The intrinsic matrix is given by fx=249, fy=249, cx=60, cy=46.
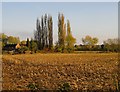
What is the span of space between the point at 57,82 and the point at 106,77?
178 centimetres

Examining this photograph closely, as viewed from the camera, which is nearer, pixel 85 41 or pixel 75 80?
pixel 75 80

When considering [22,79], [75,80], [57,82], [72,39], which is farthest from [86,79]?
[72,39]

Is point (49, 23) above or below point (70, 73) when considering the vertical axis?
above

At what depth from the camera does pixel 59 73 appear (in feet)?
30.6

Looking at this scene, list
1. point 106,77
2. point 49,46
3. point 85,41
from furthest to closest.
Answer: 1. point 85,41
2. point 49,46
3. point 106,77

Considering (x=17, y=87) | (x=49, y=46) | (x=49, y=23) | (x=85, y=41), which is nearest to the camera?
(x=17, y=87)

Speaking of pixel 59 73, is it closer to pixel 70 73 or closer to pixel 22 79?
pixel 70 73

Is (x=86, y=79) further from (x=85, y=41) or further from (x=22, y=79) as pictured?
(x=85, y=41)

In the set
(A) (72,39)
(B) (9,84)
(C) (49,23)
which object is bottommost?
(B) (9,84)

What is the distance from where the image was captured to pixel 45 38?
44500 mm

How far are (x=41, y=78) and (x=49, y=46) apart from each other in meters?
34.8

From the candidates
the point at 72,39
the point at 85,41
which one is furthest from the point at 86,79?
the point at 85,41

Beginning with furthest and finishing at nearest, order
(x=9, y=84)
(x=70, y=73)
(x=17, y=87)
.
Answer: (x=70, y=73) < (x=9, y=84) < (x=17, y=87)

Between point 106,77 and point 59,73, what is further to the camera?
point 59,73
